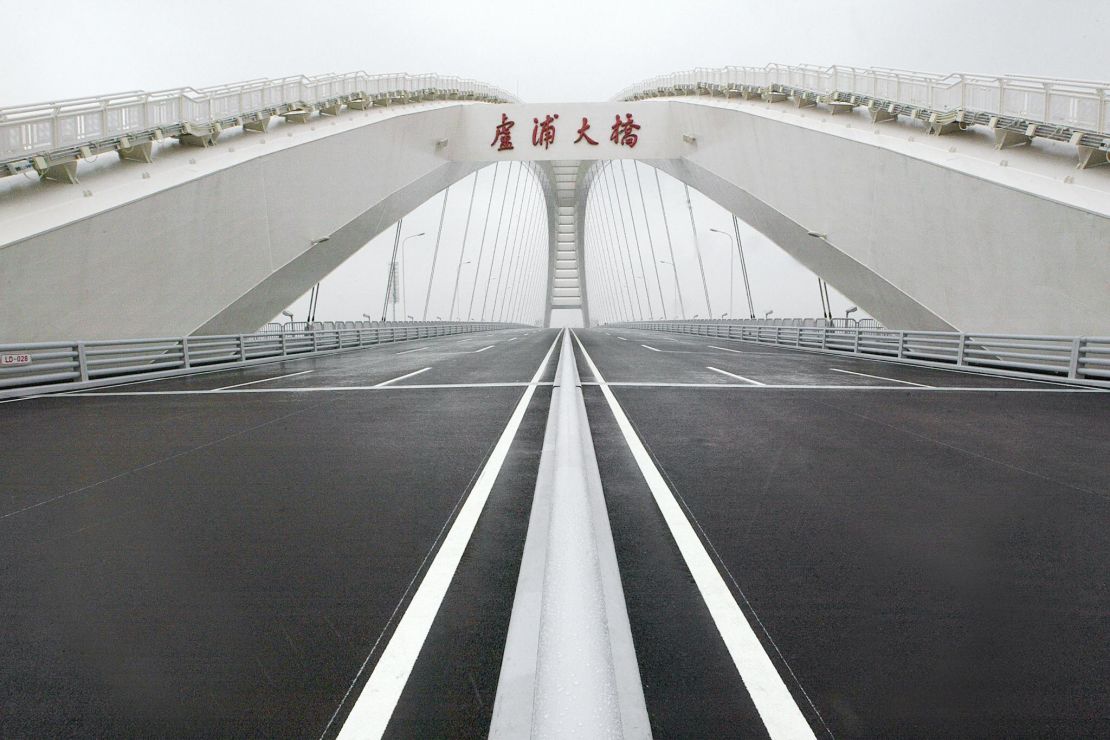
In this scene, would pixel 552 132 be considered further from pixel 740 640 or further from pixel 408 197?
pixel 740 640

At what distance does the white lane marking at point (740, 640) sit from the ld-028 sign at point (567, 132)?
126 ft

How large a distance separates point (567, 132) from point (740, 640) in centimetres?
4071

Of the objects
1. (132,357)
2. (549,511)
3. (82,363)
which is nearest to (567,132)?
(132,357)

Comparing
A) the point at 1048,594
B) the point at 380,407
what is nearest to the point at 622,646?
the point at 1048,594

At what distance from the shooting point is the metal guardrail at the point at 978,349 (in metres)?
12.2

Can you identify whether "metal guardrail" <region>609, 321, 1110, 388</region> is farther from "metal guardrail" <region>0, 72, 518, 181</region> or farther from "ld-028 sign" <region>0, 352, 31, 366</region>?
"metal guardrail" <region>0, 72, 518, 181</region>

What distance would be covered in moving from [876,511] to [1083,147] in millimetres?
18492

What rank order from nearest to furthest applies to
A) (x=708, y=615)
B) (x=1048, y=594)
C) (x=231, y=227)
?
(x=708, y=615), (x=1048, y=594), (x=231, y=227)

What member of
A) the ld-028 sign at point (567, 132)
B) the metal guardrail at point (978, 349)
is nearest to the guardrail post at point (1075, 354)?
the metal guardrail at point (978, 349)

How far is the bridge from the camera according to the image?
2.16 m

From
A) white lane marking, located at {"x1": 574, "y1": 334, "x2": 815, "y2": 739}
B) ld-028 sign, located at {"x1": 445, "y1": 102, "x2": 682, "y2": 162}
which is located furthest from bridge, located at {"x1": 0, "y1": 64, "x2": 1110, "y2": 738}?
ld-028 sign, located at {"x1": 445, "y1": 102, "x2": 682, "y2": 162}

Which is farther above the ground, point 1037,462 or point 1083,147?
point 1083,147

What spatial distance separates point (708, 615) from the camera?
108 inches

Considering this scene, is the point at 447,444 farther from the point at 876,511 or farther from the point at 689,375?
the point at 689,375
